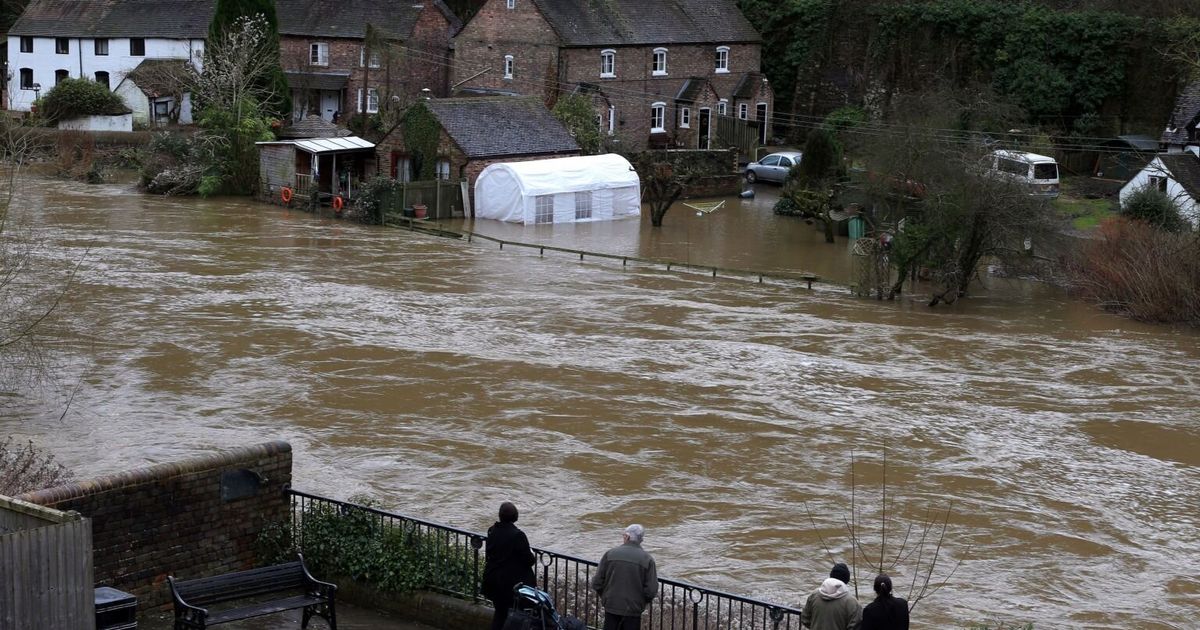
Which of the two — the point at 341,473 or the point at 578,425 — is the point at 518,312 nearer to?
the point at 578,425

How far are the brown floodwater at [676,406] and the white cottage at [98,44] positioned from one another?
23061 millimetres

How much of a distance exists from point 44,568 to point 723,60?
4934cm

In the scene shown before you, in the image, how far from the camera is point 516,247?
125 feet

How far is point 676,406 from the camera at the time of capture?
896 inches

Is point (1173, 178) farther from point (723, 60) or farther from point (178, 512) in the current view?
point (178, 512)

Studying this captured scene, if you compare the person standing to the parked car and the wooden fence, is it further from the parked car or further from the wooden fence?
the parked car

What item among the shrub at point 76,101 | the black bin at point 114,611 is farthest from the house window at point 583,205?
the black bin at point 114,611

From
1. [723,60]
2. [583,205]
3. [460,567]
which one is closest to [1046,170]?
[583,205]

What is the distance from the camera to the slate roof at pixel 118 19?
5675 cm

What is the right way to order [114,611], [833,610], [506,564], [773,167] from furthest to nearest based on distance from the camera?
[773,167] < [506,564] < [114,611] < [833,610]

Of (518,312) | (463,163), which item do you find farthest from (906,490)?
(463,163)

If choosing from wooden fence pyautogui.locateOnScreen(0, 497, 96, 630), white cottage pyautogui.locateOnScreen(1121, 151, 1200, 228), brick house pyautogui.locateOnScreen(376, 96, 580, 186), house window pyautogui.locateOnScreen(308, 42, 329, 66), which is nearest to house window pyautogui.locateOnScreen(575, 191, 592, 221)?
brick house pyautogui.locateOnScreen(376, 96, 580, 186)

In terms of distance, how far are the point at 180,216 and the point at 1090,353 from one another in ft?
84.8

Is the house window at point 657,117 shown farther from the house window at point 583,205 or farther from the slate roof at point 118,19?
the slate roof at point 118,19
